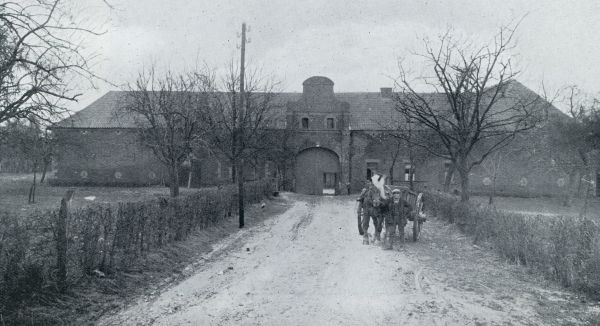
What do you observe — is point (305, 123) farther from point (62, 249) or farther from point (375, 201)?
point (62, 249)

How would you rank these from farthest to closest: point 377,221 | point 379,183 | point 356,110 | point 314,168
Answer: point 356,110 → point 314,168 → point 377,221 → point 379,183

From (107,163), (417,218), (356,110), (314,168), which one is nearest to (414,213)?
(417,218)

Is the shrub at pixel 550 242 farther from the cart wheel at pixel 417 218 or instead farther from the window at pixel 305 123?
the window at pixel 305 123

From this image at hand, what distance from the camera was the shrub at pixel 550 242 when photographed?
7.35 m

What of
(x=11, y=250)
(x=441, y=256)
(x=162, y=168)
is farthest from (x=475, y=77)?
(x=162, y=168)

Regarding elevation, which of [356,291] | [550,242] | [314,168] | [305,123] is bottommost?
[356,291]

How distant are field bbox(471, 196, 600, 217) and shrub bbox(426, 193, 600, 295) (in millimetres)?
14644

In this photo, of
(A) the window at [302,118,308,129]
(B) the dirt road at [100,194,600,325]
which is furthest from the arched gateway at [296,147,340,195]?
(B) the dirt road at [100,194,600,325]

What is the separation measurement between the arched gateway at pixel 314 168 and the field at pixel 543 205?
10636 mm

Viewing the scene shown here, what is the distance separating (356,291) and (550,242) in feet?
13.7

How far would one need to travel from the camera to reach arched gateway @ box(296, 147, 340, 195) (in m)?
33.7

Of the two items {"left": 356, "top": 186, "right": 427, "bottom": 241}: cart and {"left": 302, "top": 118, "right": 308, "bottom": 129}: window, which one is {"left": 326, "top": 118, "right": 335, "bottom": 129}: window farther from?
{"left": 356, "top": 186, "right": 427, "bottom": 241}: cart

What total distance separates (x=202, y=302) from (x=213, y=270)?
2.02 metres

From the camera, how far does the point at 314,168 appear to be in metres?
33.8
